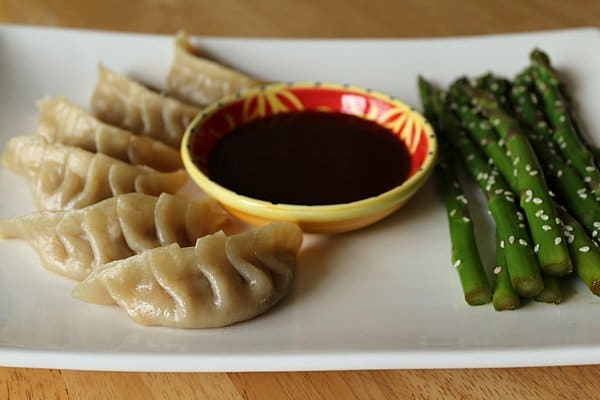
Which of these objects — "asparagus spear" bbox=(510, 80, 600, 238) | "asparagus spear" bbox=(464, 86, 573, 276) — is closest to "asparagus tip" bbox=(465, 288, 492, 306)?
"asparagus spear" bbox=(464, 86, 573, 276)

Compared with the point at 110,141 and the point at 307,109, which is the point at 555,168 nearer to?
the point at 307,109

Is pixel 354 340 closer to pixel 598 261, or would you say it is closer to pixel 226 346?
pixel 226 346

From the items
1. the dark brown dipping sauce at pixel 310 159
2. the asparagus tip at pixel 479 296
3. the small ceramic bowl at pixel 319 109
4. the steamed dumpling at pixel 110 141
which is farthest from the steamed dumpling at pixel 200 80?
the asparagus tip at pixel 479 296

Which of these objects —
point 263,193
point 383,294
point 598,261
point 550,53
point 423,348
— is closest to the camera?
point 423,348

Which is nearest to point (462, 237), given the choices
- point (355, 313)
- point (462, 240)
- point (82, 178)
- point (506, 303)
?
point (462, 240)

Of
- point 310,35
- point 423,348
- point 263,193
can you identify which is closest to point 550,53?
point 310,35

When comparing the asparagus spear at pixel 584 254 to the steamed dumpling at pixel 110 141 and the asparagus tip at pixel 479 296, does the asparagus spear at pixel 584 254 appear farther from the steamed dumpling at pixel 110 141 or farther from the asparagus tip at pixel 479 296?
the steamed dumpling at pixel 110 141
